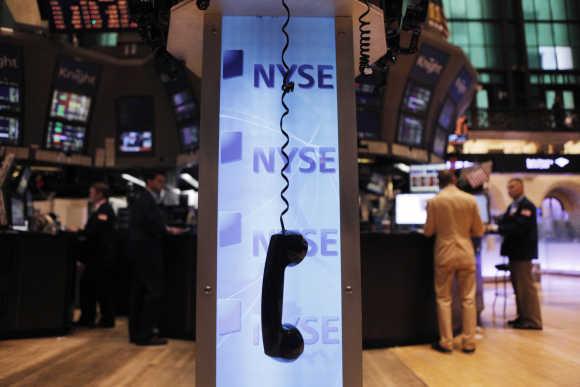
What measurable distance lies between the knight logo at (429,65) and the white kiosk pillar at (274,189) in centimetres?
588

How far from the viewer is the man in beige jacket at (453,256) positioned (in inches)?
142

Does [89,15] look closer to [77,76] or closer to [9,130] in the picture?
[77,76]

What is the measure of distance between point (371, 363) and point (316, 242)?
6.40 ft

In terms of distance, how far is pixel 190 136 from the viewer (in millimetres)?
7273

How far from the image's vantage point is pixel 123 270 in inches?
212

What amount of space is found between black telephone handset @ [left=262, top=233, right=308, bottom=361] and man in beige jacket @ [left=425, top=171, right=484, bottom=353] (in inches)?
104

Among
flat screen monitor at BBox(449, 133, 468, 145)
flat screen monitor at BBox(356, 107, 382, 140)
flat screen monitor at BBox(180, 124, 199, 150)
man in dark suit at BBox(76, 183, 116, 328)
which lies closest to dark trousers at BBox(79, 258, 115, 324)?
man in dark suit at BBox(76, 183, 116, 328)

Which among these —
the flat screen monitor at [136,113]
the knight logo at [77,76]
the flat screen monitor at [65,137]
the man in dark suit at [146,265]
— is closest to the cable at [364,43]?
the man in dark suit at [146,265]

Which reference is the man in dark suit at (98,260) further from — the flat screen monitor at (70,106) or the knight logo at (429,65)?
the knight logo at (429,65)

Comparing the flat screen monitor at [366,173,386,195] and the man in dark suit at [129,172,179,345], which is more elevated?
the flat screen monitor at [366,173,386,195]

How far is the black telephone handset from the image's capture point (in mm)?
1276

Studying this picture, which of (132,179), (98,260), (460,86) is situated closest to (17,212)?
(98,260)

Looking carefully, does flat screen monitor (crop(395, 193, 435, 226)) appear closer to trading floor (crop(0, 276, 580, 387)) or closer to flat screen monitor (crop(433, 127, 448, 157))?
trading floor (crop(0, 276, 580, 387))

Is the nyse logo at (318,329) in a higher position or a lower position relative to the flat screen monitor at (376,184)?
lower
